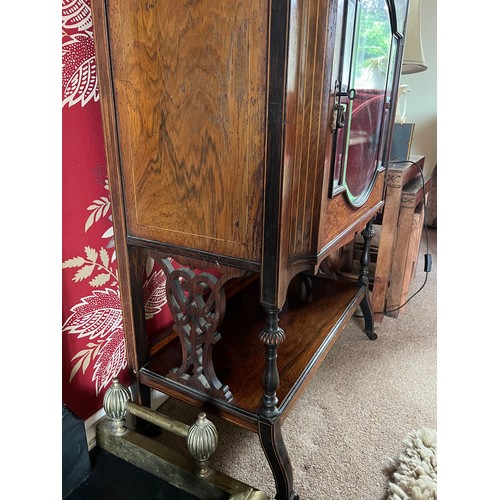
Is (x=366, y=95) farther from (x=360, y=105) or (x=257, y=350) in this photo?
(x=257, y=350)

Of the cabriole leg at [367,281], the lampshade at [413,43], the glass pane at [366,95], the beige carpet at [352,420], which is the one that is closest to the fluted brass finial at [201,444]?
the beige carpet at [352,420]

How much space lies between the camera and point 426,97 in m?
2.77

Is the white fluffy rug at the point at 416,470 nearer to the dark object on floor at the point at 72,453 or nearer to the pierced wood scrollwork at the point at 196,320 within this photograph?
the pierced wood scrollwork at the point at 196,320

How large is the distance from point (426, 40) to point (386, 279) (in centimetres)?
198

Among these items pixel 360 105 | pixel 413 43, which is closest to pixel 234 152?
pixel 360 105

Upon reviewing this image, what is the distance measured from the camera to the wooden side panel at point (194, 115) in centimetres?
57

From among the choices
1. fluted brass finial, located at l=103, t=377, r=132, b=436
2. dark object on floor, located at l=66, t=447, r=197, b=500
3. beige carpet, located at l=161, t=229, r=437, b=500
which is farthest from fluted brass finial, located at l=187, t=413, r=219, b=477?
beige carpet, located at l=161, t=229, r=437, b=500

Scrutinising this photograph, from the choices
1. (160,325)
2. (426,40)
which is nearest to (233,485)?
(160,325)

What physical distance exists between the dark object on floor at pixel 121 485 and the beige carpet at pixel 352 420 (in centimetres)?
26

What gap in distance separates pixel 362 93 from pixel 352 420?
863 mm

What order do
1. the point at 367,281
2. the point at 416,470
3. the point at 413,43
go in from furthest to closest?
the point at 413,43 < the point at 367,281 < the point at 416,470

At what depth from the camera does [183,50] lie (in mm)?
606

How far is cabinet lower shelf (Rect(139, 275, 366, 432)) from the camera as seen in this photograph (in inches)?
32.9
